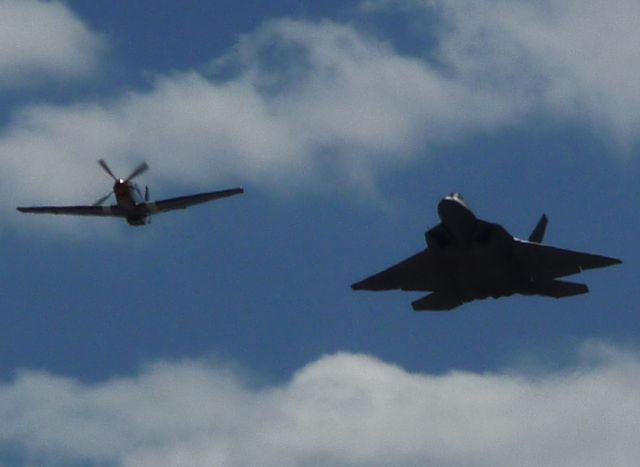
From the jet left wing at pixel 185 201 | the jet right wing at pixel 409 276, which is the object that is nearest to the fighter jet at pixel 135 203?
the jet left wing at pixel 185 201

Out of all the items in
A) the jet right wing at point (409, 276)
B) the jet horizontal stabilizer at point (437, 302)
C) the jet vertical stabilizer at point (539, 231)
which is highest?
the jet vertical stabilizer at point (539, 231)

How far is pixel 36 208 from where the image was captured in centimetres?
12456

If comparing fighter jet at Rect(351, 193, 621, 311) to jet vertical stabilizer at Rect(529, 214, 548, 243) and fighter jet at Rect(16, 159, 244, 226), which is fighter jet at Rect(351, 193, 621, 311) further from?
fighter jet at Rect(16, 159, 244, 226)

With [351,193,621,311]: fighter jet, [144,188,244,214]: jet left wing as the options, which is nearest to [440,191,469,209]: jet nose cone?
[351,193,621,311]: fighter jet

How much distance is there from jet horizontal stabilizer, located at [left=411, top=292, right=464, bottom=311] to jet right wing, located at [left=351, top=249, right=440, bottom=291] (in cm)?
85

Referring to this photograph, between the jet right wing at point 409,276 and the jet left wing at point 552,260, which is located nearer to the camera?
the jet left wing at point 552,260

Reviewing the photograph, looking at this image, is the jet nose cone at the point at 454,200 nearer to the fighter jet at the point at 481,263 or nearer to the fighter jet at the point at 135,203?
the fighter jet at the point at 481,263

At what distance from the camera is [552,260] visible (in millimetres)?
89750

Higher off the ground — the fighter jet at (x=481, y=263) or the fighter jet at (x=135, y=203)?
the fighter jet at (x=135, y=203)

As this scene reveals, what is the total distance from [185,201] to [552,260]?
37968mm

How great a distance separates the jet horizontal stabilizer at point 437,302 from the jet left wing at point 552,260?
200 inches

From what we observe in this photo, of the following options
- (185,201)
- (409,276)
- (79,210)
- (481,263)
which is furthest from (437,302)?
(79,210)

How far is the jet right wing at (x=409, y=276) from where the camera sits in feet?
300

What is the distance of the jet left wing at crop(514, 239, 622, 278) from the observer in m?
89.2
